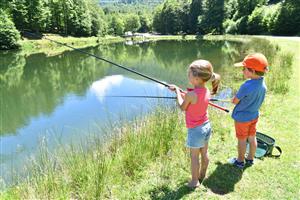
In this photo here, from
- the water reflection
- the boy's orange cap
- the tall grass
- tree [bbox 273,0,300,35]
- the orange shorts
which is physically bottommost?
the water reflection


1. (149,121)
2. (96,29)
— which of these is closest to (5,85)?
(149,121)

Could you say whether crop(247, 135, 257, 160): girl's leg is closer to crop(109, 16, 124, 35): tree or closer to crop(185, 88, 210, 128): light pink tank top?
crop(185, 88, 210, 128): light pink tank top

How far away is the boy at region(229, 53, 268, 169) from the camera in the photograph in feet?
13.6

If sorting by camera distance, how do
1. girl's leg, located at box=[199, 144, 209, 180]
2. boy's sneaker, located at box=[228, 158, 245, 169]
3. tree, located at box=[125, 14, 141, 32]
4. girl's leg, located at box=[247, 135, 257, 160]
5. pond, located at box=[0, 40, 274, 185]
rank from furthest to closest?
1. tree, located at box=[125, 14, 141, 32]
2. pond, located at box=[0, 40, 274, 185]
3. boy's sneaker, located at box=[228, 158, 245, 169]
4. girl's leg, located at box=[247, 135, 257, 160]
5. girl's leg, located at box=[199, 144, 209, 180]

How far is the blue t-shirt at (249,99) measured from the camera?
419 cm

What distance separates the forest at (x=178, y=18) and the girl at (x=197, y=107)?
129ft

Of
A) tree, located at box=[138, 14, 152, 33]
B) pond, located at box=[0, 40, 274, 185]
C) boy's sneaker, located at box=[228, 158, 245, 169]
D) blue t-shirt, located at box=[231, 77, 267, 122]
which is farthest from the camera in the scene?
tree, located at box=[138, 14, 152, 33]

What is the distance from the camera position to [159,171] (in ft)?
15.5

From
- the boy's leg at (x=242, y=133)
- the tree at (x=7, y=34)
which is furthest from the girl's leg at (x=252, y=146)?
the tree at (x=7, y=34)

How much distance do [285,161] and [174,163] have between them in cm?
163

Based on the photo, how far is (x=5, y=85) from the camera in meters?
19.2

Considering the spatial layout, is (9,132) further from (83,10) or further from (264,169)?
(83,10)

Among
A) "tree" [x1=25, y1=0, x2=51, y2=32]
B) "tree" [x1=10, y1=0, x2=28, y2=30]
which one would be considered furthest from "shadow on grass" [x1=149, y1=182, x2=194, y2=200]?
"tree" [x1=25, y1=0, x2=51, y2=32]

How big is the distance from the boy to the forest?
39322 millimetres
